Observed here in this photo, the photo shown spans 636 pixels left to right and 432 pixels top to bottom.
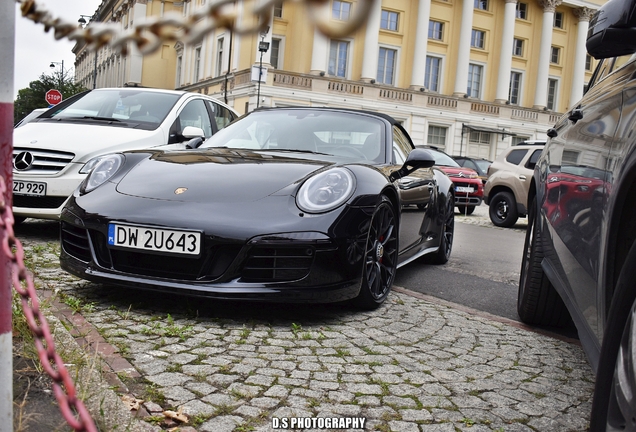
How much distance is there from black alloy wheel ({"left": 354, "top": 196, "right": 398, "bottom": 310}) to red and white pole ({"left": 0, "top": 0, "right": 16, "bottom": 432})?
2.49 meters

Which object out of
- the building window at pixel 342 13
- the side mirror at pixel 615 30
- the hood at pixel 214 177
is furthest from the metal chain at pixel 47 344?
Answer: the hood at pixel 214 177

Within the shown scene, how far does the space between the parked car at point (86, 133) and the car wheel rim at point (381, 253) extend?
6.83 ft

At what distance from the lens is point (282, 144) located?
5.00 meters

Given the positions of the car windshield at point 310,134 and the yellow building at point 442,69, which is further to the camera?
the yellow building at point 442,69

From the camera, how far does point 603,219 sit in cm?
211

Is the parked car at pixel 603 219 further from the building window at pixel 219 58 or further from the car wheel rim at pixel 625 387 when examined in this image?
the building window at pixel 219 58

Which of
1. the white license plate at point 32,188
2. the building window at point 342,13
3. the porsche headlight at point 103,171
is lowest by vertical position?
the white license plate at point 32,188

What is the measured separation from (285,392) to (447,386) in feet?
2.29

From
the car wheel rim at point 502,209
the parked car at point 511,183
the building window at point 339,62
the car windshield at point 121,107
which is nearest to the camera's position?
the car windshield at point 121,107

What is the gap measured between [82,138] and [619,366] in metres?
5.68

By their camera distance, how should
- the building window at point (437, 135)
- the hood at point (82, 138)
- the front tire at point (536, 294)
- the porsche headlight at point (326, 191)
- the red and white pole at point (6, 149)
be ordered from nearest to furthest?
the red and white pole at point (6, 149)
the porsche headlight at point (326, 191)
the front tire at point (536, 294)
the hood at point (82, 138)
the building window at point (437, 135)

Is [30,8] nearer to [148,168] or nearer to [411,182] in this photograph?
[148,168]

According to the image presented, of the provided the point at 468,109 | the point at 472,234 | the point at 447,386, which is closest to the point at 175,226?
the point at 447,386

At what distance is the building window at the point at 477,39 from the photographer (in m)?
46.8
